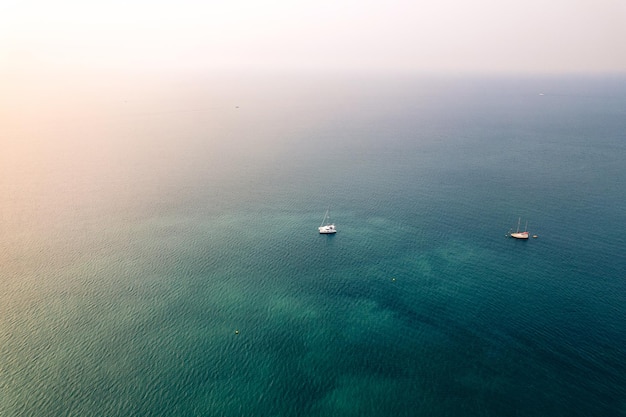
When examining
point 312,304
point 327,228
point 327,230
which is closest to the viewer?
point 312,304

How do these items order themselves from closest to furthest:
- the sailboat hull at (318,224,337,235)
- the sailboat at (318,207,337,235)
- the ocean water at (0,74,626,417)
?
the ocean water at (0,74,626,417)
the sailboat hull at (318,224,337,235)
the sailboat at (318,207,337,235)

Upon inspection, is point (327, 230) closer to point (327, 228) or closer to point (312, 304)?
point (327, 228)

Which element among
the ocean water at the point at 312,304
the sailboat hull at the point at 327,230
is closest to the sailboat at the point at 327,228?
the sailboat hull at the point at 327,230

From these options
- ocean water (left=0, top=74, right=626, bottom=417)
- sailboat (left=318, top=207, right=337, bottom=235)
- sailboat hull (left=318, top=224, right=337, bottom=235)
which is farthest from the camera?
sailboat (left=318, top=207, right=337, bottom=235)

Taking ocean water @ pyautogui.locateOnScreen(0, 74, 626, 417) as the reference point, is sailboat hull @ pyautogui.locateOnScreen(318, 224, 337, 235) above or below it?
above

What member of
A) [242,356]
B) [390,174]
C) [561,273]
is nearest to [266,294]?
[242,356]

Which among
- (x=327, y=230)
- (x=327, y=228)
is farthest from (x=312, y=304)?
(x=327, y=228)

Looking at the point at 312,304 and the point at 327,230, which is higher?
the point at 327,230

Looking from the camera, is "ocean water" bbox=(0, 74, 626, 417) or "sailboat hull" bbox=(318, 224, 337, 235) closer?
"ocean water" bbox=(0, 74, 626, 417)

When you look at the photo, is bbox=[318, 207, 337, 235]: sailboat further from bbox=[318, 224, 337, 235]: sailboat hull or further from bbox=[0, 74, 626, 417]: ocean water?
bbox=[0, 74, 626, 417]: ocean water

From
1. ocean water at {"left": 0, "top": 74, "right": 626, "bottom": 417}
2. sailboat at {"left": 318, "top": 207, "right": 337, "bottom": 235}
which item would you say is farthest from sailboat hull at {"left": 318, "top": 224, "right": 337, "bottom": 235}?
ocean water at {"left": 0, "top": 74, "right": 626, "bottom": 417}

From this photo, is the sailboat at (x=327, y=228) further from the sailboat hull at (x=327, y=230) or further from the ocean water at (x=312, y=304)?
the ocean water at (x=312, y=304)
